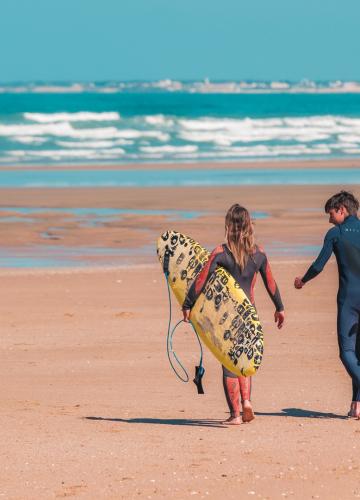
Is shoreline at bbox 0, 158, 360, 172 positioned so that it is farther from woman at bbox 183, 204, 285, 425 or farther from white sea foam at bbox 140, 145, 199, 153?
woman at bbox 183, 204, 285, 425

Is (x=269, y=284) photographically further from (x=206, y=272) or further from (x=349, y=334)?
(x=349, y=334)

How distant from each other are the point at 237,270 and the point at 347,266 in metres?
0.66

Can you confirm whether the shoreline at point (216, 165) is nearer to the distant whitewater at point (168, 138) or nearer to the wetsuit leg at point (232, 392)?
the distant whitewater at point (168, 138)

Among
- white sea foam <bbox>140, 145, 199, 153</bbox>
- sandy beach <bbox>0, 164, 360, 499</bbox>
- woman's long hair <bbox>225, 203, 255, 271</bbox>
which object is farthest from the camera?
white sea foam <bbox>140, 145, 199, 153</bbox>

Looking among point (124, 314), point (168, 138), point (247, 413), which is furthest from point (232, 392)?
point (168, 138)

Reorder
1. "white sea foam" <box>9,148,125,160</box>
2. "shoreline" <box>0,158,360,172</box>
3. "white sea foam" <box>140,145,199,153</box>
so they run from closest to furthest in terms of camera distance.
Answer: "shoreline" <box>0,158,360,172</box> → "white sea foam" <box>9,148,125,160</box> → "white sea foam" <box>140,145,199,153</box>

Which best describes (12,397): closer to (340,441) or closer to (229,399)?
(229,399)

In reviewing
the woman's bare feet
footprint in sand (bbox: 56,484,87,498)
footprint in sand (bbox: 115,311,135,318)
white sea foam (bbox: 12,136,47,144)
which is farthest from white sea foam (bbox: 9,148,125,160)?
footprint in sand (bbox: 56,484,87,498)

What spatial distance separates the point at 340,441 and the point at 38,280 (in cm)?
774

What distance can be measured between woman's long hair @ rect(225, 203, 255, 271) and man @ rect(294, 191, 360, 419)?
1.41 ft

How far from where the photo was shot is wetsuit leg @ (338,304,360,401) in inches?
286

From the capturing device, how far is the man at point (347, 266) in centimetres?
727

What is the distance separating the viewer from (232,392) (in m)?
7.30

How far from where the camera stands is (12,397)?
8008mm
